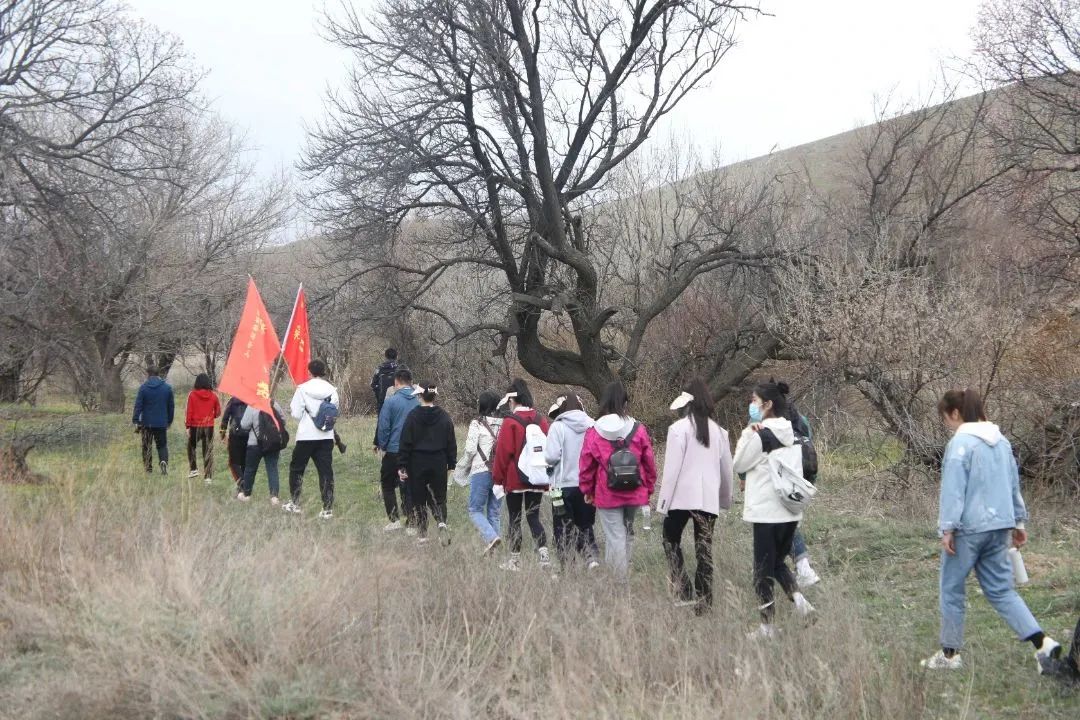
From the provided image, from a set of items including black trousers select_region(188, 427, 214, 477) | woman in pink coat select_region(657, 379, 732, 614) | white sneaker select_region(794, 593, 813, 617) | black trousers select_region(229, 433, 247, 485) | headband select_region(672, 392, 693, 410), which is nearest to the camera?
white sneaker select_region(794, 593, 813, 617)

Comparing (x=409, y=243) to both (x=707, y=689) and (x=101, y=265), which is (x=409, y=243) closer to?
(x=101, y=265)

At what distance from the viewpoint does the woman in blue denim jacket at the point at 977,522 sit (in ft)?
20.7

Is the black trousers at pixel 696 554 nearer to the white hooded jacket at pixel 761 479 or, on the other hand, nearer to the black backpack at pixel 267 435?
the white hooded jacket at pixel 761 479

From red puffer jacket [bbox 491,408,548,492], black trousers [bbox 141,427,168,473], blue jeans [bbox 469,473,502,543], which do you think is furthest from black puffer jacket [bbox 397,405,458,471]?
black trousers [bbox 141,427,168,473]

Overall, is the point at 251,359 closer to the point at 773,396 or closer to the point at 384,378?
the point at 773,396

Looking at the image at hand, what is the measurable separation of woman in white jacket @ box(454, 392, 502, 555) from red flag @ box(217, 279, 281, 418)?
2333 millimetres

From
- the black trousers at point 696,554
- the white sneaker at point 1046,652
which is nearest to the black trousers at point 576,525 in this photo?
the black trousers at point 696,554

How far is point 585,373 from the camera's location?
84.6 feet

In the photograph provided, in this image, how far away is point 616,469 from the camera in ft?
26.8

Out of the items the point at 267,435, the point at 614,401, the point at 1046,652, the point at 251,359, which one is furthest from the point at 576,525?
the point at 267,435

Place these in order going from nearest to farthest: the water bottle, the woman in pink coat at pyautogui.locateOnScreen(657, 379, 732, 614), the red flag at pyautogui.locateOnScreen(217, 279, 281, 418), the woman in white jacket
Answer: the water bottle
the woman in pink coat at pyautogui.locateOnScreen(657, 379, 732, 614)
the woman in white jacket
the red flag at pyautogui.locateOnScreen(217, 279, 281, 418)

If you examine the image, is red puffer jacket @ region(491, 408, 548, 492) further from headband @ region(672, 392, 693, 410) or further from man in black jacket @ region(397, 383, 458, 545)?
headband @ region(672, 392, 693, 410)

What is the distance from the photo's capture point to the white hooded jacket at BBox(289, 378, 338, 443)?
12070 mm

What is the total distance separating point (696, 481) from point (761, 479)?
0.58 m
